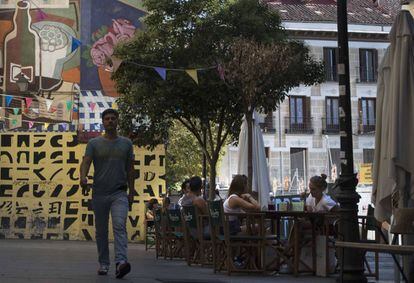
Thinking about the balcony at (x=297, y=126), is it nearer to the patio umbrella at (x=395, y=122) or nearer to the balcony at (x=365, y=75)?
the balcony at (x=365, y=75)

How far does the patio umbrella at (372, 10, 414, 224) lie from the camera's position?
298 inches

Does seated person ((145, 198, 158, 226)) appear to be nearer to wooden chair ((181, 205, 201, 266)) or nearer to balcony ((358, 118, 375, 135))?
wooden chair ((181, 205, 201, 266))

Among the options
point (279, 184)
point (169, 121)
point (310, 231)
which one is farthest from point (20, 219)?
point (279, 184)

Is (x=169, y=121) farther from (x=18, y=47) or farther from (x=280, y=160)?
(x=280, y=160)

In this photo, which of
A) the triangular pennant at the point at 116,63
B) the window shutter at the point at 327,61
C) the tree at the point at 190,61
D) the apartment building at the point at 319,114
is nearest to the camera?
the tree at the point at 190,61

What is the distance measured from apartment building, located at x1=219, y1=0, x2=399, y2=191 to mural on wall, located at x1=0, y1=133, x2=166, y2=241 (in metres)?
25.4

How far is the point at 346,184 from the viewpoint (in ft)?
30.3

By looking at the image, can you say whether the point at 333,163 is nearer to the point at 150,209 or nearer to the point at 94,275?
the point at 150,209

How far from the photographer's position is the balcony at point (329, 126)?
167 feet

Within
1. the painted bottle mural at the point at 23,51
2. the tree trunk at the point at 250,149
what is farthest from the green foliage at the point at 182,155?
the tree trunk at the point at 250,149

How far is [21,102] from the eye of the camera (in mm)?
30078

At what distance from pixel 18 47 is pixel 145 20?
32.5ft

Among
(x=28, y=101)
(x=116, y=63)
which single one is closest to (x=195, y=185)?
(x=116, y=63)

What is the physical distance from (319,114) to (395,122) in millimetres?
43595
